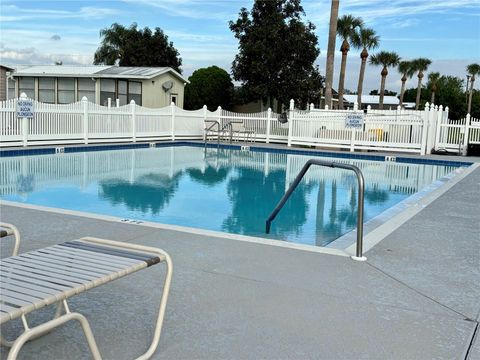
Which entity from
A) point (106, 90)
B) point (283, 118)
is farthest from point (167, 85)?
point (283, 118)

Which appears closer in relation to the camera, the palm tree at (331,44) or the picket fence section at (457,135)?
the picket fence section at (457,135)

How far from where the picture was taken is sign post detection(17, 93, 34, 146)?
50.3 ft

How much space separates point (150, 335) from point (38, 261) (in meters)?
0.82

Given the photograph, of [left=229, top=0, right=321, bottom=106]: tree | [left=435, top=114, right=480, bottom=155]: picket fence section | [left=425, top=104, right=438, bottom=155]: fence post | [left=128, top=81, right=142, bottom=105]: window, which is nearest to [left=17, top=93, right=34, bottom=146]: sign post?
[left=425, top=104, right=438, bottom=155]: fence post

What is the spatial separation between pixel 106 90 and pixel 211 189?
68.2 feet

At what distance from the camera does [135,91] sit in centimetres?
3020

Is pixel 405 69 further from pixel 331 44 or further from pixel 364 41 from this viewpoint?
pixel 331 44

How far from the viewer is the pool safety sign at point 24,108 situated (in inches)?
603

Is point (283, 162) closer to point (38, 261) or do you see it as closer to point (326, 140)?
point (326, 140)

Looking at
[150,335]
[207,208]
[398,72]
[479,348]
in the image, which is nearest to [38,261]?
[150,335]

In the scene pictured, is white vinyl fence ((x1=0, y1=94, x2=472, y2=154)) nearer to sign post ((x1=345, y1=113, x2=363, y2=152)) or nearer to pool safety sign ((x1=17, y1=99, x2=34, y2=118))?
sign post ((x1=345, y1=113, x2=363, y2=152))

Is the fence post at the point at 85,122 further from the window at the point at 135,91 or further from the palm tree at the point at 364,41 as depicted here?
the palm tree at the point at 364,41

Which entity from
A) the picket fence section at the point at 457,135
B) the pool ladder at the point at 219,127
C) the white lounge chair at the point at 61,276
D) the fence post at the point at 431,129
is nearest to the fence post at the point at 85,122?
the pool ladder at the point at 219,127

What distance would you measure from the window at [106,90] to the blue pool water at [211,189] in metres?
13.4
